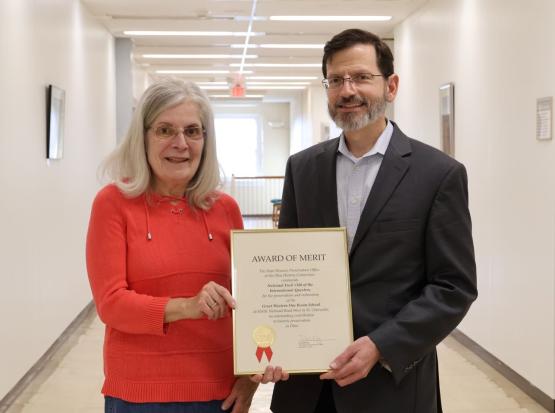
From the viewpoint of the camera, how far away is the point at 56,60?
5.95 meters

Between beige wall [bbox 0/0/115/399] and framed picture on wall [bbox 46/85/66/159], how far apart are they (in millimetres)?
75

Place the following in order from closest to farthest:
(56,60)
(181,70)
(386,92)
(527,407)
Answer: (386,92), (527,407), (56,60), (181,70)

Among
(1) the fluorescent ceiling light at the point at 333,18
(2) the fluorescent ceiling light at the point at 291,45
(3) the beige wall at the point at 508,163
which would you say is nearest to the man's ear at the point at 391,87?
(3) the beige wall at the point at 508,163

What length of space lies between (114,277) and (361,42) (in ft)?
3.06

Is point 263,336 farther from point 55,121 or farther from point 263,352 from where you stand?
point 55,121

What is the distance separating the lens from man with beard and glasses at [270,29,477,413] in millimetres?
1767

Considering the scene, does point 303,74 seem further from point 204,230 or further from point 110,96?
point 204,230

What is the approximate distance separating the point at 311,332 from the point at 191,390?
347 millimetres

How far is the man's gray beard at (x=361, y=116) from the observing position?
1.92 meters

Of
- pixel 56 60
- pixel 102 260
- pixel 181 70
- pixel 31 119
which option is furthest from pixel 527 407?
pixel 181 70

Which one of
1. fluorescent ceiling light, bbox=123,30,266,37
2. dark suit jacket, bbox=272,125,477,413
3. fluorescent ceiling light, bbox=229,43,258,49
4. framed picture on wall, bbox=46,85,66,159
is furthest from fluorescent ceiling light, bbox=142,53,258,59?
dark suit jacket, bbox=272,125,477,413

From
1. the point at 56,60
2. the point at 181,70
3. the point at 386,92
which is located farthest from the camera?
the point at 181,70

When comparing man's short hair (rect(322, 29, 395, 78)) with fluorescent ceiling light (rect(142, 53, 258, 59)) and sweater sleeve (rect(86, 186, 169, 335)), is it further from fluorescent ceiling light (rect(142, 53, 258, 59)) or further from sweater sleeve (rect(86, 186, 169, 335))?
fluorescent ceiling light (rect(142, 53, 258, 59))

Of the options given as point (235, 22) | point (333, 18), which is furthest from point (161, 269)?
point (235, 22)
